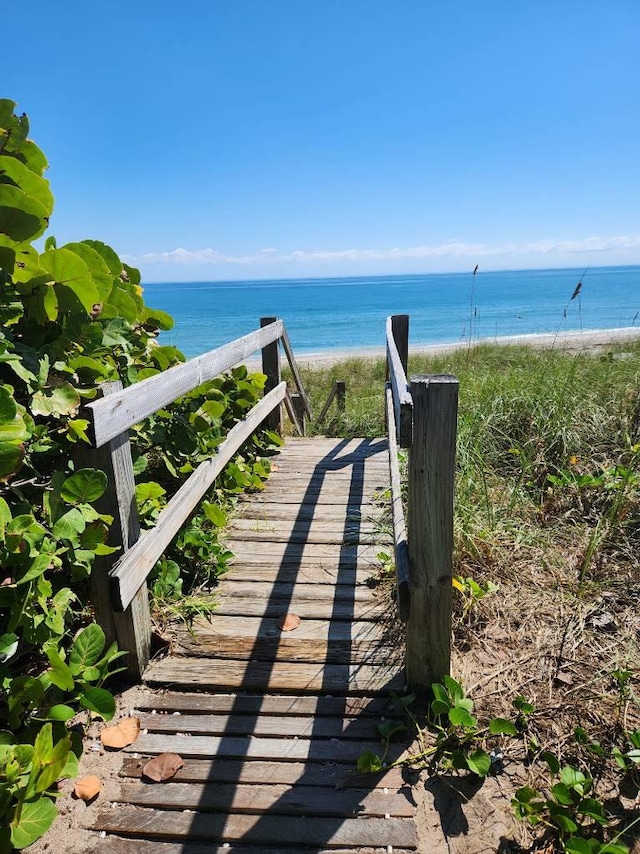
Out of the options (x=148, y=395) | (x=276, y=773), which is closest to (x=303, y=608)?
(x=276, y=773)

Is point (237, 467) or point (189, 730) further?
point (237, 467)

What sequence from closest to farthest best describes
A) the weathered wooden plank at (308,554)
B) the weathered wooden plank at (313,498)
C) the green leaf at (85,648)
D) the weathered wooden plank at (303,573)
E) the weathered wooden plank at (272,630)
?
the green leaf at (85,648) → the weathered wooden plank at (272,630) → the weathered wooden plank at (303,573) → the weathered wooden plank at (308,554) → the weathered wooden plank at (313,498)

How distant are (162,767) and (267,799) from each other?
1.33 feet

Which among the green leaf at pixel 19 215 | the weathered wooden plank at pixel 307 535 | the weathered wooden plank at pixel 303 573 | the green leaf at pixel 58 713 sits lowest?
the weathered wooden plank at pixel 303 573

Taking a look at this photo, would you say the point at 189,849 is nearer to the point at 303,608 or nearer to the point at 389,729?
the point at 389,729

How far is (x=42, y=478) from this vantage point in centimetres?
193

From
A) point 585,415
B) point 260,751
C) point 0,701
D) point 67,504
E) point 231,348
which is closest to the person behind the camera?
point 0,701

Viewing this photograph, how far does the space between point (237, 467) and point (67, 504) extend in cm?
243

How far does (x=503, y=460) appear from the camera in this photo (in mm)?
4457

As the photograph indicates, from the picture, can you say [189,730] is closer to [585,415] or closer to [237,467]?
[237,467]

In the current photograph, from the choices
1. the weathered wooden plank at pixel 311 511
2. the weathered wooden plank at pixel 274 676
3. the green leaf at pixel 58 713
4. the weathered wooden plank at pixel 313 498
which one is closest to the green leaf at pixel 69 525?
the green leaf at pixel 58 713

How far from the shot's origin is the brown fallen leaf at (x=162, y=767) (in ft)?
6.45

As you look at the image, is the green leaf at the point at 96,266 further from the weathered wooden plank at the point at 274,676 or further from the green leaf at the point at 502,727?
the green leaf at the point at 502,727

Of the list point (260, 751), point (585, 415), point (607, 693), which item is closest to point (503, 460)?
point (585, 415)
